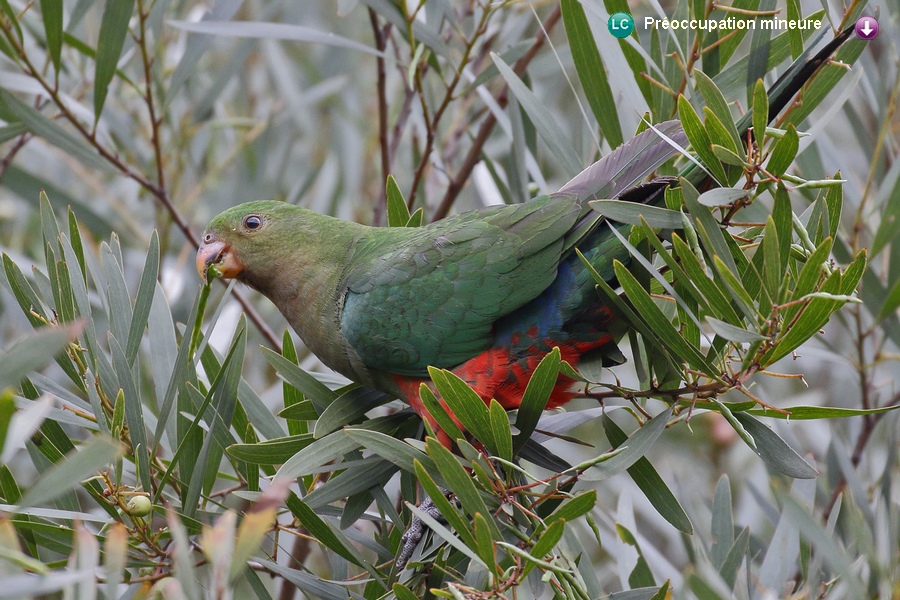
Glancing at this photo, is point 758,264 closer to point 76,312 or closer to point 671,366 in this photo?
point 671,366

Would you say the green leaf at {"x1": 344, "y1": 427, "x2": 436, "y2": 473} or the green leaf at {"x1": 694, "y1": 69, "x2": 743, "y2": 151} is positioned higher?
the green leaf at {"x1": 694, "y1": 69, "x2": 743, "y2": 151}

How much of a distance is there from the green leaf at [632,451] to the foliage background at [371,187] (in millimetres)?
224

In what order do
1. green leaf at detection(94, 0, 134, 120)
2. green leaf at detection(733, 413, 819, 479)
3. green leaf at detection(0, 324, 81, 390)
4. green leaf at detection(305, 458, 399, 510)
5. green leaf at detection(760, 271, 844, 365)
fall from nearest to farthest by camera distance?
1. green leaf at detection(0, 324, 81, 390)
2. green leaf at detection(760, 271, 844, 365)
3. green leaf at detection(733, 413, 819, 479)
4. green leaf at detection(305, 458, 399, 510)
5. green leaf at detection(94, 0, 134, 120)

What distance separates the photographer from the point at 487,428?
169cm

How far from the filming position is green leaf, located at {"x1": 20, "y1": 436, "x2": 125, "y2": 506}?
106cm

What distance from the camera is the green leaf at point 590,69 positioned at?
2.20 m

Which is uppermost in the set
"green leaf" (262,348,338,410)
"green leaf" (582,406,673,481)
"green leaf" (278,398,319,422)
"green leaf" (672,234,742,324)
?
"green leaf" (672,234,742,324)

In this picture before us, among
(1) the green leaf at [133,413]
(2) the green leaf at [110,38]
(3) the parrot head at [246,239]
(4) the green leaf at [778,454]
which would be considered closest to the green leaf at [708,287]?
(4) the green leaf at [778,454]

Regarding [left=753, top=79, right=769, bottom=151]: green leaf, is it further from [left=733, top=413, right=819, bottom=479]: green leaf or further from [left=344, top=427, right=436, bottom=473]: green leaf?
[left=344, top=427, right=436, bottom=473]: green leaf

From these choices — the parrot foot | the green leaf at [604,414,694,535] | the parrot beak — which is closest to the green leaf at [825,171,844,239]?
the green leaf at [604,414,694,535]

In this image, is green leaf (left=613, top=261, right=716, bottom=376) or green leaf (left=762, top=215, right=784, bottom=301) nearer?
green leaf (left=762, top=215, right=784, bottom=301)

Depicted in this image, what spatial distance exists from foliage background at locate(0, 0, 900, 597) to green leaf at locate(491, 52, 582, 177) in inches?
0.6

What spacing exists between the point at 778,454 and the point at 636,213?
0.58 metres

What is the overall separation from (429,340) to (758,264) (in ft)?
2.99
